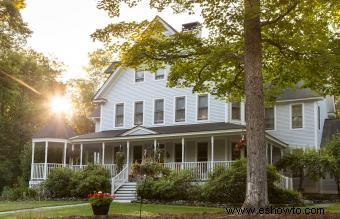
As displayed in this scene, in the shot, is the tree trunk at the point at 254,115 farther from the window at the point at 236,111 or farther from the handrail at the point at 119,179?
the window at the point at 236,111

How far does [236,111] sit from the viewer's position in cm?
2664

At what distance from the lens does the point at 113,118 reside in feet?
99.8

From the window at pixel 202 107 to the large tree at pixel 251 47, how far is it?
27.9 ft

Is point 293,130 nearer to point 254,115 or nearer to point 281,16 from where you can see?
point 281,16

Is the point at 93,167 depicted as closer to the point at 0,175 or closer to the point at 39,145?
the point at 39,145

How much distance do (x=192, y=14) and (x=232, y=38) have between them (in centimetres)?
264

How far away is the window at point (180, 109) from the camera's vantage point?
27817mm

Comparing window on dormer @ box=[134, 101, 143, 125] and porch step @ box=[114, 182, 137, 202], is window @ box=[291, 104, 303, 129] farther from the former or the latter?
→ porch step @ box=[114, 182, 137, 202]

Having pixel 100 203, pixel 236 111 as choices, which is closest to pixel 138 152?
pixel 236 111

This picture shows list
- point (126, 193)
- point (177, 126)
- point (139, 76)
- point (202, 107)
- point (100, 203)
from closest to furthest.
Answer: point (100, 203) < point (126, 193) < point (202, 107) < point (177, 126) < point (139, 76)

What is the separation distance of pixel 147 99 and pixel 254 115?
16138 millimetres

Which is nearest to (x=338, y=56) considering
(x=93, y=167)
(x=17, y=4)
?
(x=17, y=4)

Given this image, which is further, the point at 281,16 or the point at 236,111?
the point at 236,111

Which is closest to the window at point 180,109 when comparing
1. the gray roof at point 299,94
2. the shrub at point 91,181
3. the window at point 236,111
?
the window at point 236,111
